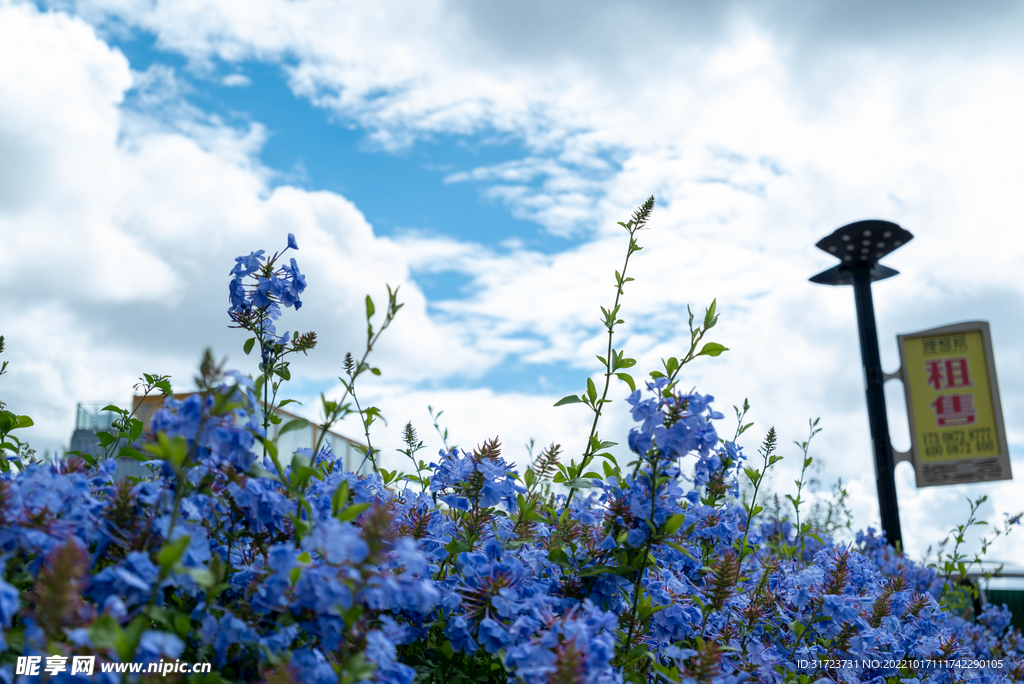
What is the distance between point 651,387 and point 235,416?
1021 millimetres

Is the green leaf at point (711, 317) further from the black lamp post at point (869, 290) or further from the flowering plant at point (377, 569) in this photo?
the black lamp post at point (869, 290)

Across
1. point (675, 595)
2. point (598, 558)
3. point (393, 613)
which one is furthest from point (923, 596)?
point (393, 613)

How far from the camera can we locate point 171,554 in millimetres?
1204

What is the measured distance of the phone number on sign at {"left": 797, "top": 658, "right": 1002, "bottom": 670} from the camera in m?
2.29

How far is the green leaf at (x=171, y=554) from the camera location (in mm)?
1203

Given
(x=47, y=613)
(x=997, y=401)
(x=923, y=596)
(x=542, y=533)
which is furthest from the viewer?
(x=997, y=401)

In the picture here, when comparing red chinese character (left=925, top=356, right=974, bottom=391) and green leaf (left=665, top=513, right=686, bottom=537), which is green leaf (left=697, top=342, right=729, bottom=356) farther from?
red chinese character (left=925, top=356, right=974, bottom=391)

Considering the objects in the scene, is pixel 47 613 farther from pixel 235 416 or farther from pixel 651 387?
pixel 651 387

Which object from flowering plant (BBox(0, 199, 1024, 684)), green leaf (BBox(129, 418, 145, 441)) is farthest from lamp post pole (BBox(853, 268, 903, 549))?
green leaf (BBox(129, 418, 145, 441))

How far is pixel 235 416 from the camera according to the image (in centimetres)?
146

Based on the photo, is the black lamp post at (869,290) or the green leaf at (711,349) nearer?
the green leaf at (711,349)

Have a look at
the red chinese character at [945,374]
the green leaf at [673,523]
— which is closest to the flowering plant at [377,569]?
the green leaf at [673,523]

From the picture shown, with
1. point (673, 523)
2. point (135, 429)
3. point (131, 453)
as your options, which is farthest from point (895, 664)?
point (135, 429)

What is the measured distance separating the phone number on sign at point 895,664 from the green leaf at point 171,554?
198cm
